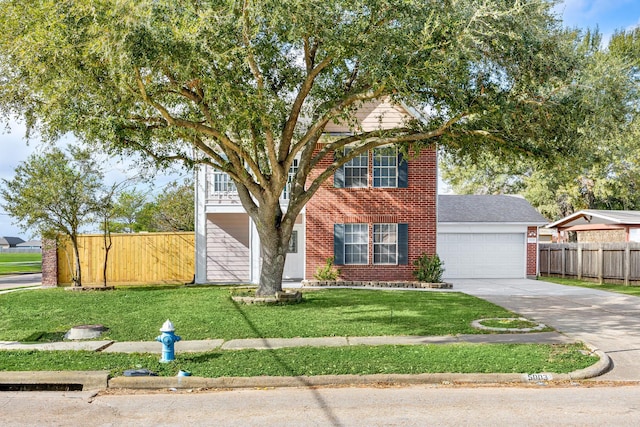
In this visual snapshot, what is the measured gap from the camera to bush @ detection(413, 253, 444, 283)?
21.5 meters

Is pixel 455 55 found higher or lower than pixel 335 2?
lower

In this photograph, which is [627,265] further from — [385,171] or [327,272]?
[327,272]

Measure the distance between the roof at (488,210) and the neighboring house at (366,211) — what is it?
368cm

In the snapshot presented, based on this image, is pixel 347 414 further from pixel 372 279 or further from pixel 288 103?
pixel 372 279

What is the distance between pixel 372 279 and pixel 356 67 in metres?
9.38

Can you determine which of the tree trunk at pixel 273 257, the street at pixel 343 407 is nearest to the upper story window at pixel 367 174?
the tree trunk at pixel 273 257

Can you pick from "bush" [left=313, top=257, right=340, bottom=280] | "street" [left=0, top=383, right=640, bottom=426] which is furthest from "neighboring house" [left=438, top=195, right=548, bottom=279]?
"street" [left=0, top=383, right=640, bottom=426]

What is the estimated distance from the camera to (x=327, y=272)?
2162cm

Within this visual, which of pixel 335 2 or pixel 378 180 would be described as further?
pixel 378 180

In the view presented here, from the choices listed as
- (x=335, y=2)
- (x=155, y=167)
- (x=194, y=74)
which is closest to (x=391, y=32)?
(x=335, y=2)

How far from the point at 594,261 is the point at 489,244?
4368 mm

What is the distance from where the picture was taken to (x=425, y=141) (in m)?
15.4

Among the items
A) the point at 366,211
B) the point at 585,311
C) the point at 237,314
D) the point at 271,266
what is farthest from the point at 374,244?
the point at 237,314

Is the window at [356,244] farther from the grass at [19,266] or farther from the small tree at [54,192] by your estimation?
the grass at [19,266]
